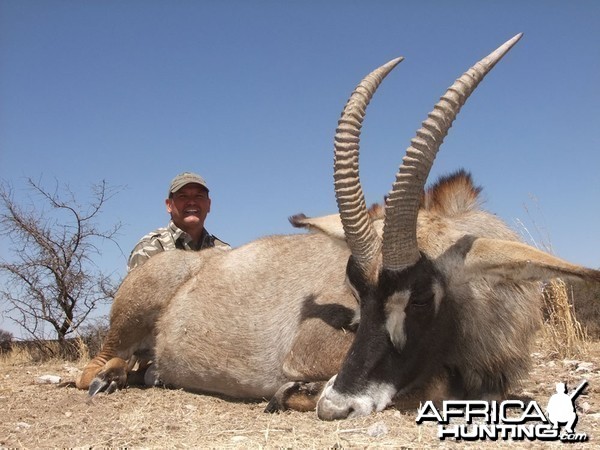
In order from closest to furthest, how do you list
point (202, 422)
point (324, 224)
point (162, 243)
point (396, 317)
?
point (396, 317), point (202, 422), point (324, 224), point (162, 243)

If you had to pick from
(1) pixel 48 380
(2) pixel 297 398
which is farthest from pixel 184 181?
(2) pixel 297 398

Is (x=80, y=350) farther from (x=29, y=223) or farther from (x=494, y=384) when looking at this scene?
(x=494, y=384)

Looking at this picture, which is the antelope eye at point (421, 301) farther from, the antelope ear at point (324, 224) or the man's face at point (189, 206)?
the man's face at point (189, 206)

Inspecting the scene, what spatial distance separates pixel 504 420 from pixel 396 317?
0.92m

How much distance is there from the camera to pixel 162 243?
876 cm

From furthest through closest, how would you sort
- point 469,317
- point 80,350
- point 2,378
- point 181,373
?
point 80,350 < point 2,378 < point 181,373 < point 469,317

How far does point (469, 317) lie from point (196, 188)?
523 cm

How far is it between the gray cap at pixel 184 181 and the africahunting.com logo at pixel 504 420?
538 centimetres

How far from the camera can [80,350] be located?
37.8 ft

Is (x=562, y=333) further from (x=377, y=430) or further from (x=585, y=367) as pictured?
(x=377, y=430)

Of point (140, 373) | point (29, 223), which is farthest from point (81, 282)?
point (140, 373)

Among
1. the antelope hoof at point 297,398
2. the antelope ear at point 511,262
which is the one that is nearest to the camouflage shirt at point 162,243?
the antelope hoof at point 297,398

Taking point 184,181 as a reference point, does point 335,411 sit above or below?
below

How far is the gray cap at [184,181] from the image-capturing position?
9.01 meters
